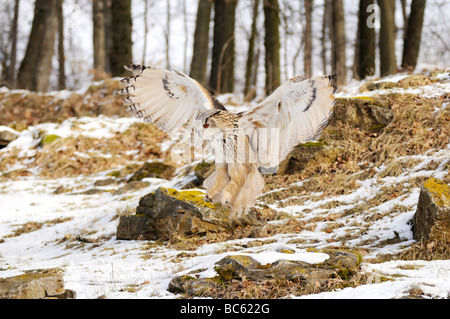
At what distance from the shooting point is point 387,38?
14172 mm

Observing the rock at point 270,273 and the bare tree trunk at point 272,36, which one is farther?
the bare tree trunk at point 272,36

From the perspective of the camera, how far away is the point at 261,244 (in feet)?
18.8

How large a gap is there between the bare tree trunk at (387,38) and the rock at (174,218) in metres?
9.53

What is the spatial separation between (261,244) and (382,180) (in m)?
2.46

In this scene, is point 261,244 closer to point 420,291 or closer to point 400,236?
point 400,236

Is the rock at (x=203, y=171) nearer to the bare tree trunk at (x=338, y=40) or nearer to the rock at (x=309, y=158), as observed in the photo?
the rock at (x=309, y=158)

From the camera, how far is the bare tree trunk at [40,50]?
1761 cm

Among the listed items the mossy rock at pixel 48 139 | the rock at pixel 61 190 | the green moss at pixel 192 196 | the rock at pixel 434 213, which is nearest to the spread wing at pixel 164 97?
the rock at pixel 434 213

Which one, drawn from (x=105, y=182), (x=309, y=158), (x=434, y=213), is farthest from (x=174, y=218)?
(x=105, y=182)

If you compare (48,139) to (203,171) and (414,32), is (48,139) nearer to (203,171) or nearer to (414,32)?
(203,171)

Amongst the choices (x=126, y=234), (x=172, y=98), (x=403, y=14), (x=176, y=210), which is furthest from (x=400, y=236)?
(x=403, y=14)

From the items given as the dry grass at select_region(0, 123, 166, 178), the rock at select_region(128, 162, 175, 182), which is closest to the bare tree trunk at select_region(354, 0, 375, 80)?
the dry grass at select_region(0, 123, 166, 178)

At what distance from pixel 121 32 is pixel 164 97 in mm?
13414

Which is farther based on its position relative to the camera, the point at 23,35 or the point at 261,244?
the point at 23,35
